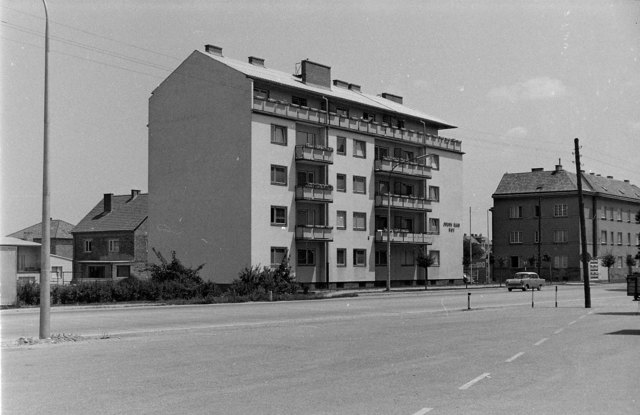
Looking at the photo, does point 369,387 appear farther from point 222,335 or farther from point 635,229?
point 635,229

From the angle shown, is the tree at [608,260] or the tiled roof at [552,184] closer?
the tree at [608,260]

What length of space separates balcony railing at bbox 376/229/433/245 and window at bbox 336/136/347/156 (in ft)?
25.6

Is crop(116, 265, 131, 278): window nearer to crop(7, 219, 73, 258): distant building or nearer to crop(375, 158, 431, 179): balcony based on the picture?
crop(7, 219, 73, 258): distant building

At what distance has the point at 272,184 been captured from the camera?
183 ft

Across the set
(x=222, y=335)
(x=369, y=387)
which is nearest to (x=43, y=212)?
(x=222, y=335)

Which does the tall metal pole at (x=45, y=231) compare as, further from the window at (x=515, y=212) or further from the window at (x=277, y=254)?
the window at (x=515, y=212)

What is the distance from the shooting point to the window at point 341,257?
6084 cm

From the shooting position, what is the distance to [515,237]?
97.2 m

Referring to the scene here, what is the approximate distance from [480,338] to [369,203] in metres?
46.7

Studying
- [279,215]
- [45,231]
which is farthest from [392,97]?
[45,231]

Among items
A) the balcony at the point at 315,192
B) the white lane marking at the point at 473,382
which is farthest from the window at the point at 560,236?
the white lane marking at the point at 473,382

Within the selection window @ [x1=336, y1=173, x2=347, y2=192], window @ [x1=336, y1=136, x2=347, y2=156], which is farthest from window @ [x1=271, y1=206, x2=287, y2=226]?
window @ [x1=336, y1=136, x2=347, y2=156]

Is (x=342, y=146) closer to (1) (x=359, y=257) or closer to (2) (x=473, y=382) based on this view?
(1) (x=359, y=257)

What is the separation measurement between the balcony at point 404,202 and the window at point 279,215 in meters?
11.9
